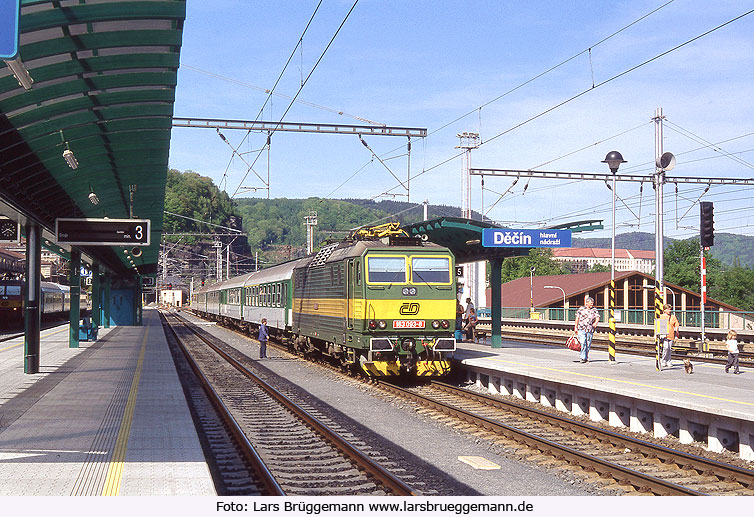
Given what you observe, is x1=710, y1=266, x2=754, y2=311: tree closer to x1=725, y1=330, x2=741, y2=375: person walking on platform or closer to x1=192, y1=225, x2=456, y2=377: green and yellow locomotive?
x1=725, y1=330, x2=741, y2=375: person walking on platform

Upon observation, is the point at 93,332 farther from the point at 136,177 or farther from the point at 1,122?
the point at 1,122

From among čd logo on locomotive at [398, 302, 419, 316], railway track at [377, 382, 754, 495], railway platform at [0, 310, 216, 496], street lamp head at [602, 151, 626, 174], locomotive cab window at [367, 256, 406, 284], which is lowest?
railway track at [377, 382, 754, 495]

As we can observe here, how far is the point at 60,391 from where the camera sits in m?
15.4

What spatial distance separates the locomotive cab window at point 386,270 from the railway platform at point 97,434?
5.05m

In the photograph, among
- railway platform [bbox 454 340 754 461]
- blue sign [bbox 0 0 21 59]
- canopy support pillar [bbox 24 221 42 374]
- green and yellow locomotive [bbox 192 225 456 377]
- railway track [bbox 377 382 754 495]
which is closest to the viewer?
blue sign [bbox 0 0 21 59]

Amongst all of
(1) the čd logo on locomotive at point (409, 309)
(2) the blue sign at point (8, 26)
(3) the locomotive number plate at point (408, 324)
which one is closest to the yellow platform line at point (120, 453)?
(2) the blue sign at point (8, 26)

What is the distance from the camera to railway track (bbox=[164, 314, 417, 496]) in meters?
8.57

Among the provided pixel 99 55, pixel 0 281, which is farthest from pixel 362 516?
pixel 0 281

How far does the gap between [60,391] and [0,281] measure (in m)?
34.9

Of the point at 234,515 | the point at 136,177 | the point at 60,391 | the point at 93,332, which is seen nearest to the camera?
the point at 234,515

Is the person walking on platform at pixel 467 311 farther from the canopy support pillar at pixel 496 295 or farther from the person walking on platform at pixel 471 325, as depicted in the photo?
the canopy support pillar at pixel 496 295

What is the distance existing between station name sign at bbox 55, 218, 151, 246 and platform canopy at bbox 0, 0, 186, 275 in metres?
0.57

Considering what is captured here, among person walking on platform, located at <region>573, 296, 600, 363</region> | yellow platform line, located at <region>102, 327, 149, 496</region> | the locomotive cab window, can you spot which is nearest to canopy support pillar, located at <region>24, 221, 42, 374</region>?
yellow platform line, located at <region>102, 327, 149, 496</region>

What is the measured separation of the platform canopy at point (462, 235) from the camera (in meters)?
20.5
